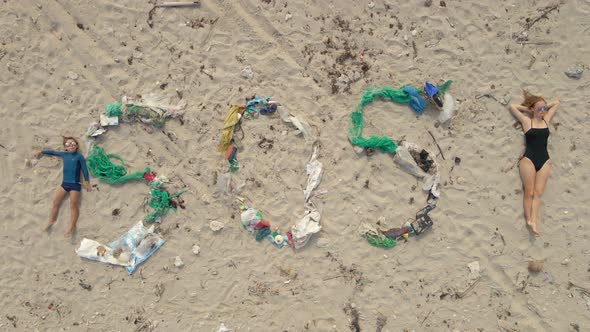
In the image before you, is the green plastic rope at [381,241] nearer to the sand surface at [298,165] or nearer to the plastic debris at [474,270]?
the sand surface at [298,165]

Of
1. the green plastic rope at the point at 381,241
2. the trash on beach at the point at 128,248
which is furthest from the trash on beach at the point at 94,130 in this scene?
the green plastic rope at the point at 381,241

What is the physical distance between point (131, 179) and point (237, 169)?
5.16ft

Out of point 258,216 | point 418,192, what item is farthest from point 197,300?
point 418,192

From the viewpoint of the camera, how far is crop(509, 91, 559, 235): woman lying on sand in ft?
19.0

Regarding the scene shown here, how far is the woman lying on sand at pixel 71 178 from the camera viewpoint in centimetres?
586

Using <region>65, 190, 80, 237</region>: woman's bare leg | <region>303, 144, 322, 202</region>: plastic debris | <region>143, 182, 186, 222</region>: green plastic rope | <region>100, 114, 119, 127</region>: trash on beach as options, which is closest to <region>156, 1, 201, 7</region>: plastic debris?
<region>100, 114, 119, 127</region>: trash on beach

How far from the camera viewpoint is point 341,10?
602 cm

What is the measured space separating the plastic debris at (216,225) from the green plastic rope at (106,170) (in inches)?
48.4

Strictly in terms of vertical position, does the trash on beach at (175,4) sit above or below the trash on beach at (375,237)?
above

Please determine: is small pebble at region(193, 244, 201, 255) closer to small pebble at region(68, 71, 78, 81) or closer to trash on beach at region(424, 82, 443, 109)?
small pebble at region(68, 71, 78, 81)

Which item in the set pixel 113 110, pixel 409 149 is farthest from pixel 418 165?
pixel 113 110

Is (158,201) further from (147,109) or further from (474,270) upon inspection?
(474,270)

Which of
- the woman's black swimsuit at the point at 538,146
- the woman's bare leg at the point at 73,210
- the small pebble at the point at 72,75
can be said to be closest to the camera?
the woman's black swimsuit at the point at 538,146

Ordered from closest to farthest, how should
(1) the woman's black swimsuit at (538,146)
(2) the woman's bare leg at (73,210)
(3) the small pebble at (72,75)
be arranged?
(1) the woman's black swimsuit at (538,146), (2) the woman's bare leg at (73,210), (3) the small pebble at (72,75)
